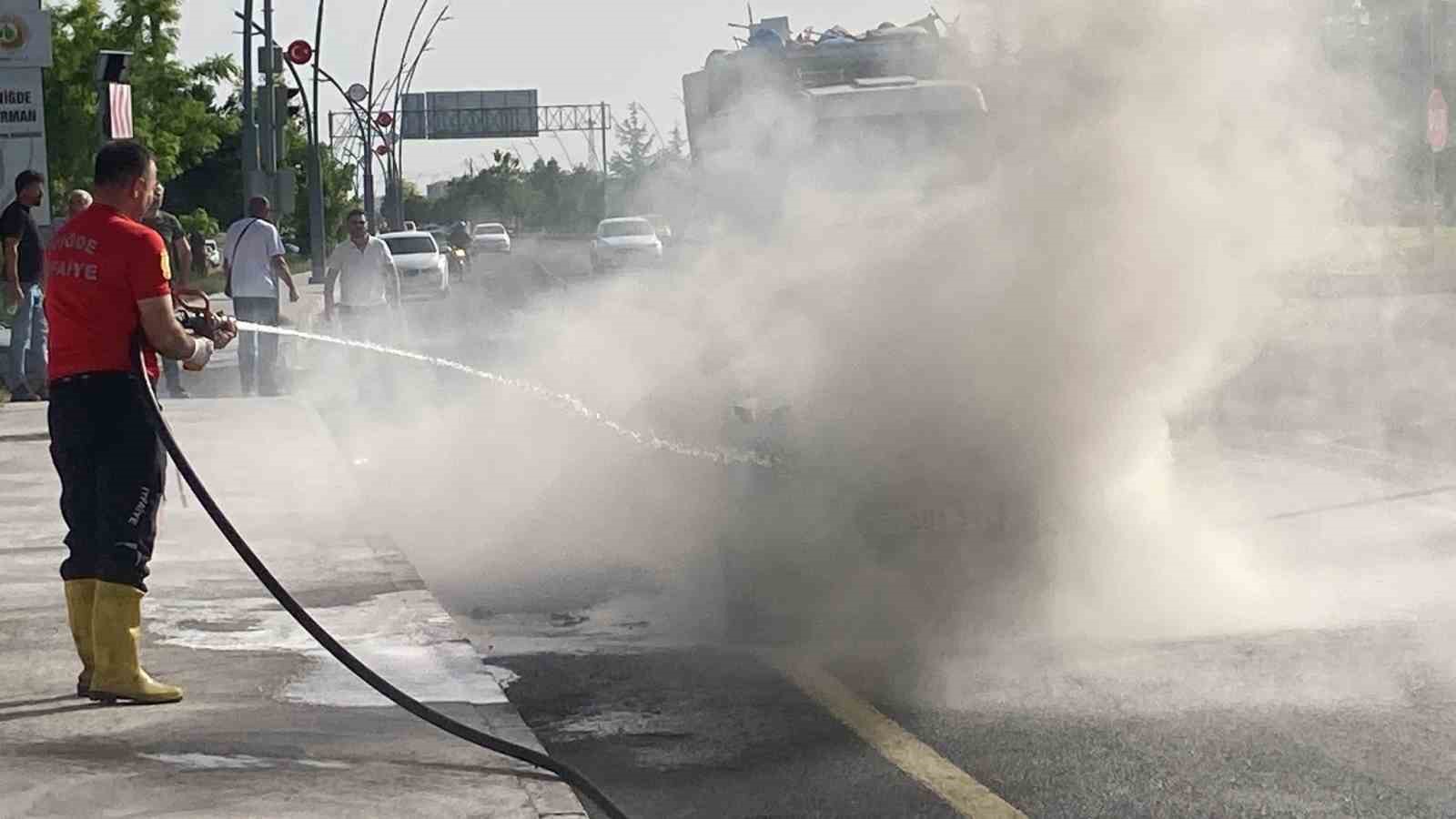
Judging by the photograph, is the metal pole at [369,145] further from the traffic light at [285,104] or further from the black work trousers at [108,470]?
the black work trousers at [108,470]

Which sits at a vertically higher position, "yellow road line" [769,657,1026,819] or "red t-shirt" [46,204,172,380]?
"red t-shirt" [46,204,172,380]

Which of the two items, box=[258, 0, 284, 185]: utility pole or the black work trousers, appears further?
box=[258, 0, 284, 185]: utility pole

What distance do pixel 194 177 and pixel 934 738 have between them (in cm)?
9504

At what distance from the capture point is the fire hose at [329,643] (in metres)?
5.78

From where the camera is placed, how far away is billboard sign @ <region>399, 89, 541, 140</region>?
122750mm

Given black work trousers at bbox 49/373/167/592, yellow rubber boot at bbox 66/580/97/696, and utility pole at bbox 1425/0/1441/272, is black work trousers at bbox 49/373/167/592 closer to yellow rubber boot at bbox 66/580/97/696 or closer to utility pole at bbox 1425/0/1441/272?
yellow rubber boot at bbox 66/580/97/696

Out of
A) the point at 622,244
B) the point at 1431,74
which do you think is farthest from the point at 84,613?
the point at 622,244

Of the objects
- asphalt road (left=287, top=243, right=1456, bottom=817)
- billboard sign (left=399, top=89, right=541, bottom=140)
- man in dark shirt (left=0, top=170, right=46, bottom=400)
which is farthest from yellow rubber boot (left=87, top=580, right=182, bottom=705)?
billboard sign (left=399, top=89, right=541, bottom=140)

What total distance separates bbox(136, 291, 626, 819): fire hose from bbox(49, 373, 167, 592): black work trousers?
0.25 ft

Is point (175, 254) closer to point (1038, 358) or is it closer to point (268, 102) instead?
point (1038, 358)

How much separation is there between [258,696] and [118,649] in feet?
1.57

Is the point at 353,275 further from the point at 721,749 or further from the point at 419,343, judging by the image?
the point at 721,749

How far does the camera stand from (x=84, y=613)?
6609mm

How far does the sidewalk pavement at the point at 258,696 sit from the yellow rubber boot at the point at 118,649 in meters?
0.07
